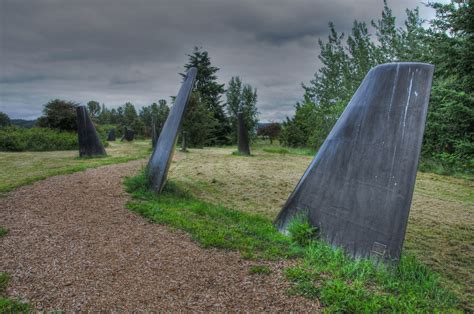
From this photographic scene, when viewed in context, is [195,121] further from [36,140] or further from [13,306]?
[13,306]

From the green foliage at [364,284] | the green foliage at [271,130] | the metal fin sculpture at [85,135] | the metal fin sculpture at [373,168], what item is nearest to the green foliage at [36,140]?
the metal fin sculpture at [85,135]

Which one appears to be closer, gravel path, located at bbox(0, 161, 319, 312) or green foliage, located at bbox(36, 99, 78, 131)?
gravel path, located at bbox(0, 161, 319, 312)

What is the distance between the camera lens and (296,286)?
10.1ft

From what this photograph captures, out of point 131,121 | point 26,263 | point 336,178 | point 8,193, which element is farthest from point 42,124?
point 131,121

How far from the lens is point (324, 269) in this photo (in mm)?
3418

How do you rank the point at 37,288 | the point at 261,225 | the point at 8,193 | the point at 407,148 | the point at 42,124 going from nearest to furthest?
the point at 37,288
the point at 407,148
the point at 261,225
the point at 8,193
the point at 42,124

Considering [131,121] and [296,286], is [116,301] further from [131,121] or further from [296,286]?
[131,121]

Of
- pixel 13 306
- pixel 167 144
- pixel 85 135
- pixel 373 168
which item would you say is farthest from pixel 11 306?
pixel 85 135

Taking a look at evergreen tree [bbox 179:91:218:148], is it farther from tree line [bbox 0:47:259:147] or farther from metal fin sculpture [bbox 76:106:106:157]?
metal fin sculpture [bbox 76:106:106:157]

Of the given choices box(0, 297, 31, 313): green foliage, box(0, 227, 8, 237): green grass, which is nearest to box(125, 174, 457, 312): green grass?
box(0, 227, 8, 237): green grass

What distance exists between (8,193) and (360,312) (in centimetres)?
693

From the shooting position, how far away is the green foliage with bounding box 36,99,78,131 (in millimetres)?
21344

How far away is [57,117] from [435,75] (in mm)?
22745

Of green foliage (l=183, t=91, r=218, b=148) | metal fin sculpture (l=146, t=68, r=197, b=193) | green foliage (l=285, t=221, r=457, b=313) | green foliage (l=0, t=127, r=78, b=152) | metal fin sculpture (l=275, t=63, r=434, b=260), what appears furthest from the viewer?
green foliage (l=183, t=91, r=218, b=148)
